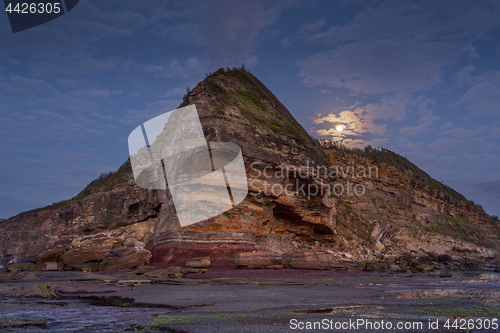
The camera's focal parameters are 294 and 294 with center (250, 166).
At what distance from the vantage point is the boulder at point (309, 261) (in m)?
13.4

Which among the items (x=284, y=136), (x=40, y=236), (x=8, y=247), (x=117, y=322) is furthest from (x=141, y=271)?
(x=8, y=247)

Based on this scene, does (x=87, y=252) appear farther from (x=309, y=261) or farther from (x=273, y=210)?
(x=273, y=210)

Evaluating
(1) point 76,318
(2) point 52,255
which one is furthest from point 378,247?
(1) point 76,318

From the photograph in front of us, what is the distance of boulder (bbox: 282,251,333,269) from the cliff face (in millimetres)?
2588

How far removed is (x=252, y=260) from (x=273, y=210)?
6525 millimetres

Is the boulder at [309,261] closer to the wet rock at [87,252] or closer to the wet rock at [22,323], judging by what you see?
the wet rock at [87,252]

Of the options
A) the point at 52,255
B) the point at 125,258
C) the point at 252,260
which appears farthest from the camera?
the point at 52,255

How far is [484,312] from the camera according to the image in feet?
9.49

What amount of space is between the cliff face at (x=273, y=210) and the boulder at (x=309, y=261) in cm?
259

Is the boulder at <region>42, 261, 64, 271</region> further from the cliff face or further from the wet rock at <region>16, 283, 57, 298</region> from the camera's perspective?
the wet rock at <region>16, 283, 57, 298</region>

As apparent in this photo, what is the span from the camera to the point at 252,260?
13.4 metres

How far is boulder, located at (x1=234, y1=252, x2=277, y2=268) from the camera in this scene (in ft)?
43.6

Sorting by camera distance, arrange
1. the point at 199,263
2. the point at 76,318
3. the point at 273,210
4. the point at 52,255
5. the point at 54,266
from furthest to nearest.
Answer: the point at 273,210
the point at 52,255
the point at 54,266
the point at 199,263
the point at 76,318

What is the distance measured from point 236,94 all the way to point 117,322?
21408 millimetres
